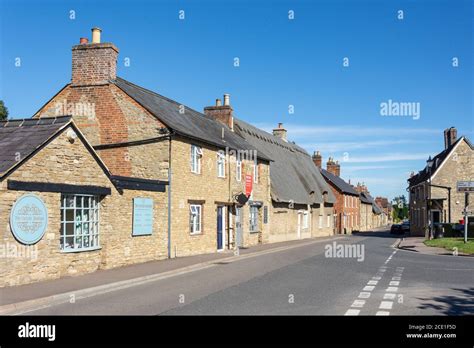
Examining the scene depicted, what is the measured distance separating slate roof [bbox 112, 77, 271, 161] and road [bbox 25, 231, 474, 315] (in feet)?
22.8

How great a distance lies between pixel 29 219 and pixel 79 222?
2.31m

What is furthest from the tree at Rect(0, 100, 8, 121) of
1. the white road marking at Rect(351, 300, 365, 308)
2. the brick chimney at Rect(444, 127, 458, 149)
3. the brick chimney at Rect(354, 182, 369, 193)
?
the brick chimney at Rect(354, 182, 369, 193)

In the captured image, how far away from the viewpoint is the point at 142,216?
18.1m

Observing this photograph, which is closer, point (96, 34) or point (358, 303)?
point (358, 303)

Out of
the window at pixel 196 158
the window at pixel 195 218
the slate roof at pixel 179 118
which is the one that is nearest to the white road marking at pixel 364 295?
the slate roof at pixel 179 118

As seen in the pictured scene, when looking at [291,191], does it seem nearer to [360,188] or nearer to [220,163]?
[220,163]

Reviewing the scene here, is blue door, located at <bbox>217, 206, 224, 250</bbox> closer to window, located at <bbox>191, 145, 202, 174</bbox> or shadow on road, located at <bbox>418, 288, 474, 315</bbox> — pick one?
window, located at <bbox>191, 145, 202, 174</bbox>

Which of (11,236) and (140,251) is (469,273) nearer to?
(140,251)

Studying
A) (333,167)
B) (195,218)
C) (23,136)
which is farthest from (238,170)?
(333,167)

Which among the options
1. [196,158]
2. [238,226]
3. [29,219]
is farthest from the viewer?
[238,226]

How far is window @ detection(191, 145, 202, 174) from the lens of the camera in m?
22.8

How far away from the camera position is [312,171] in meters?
51.5
